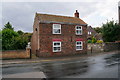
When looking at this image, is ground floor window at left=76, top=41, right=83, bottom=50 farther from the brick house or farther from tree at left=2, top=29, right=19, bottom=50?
tree at left=2, top=29, right=19, bottom=50

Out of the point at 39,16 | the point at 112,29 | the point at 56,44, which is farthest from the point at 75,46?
the point at 112,29

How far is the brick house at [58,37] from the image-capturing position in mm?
19109

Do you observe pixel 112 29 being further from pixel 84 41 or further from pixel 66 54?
pixel 66 54

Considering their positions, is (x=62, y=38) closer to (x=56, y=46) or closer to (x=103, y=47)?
(x=56, y=46)

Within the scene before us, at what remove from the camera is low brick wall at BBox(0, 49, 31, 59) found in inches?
653

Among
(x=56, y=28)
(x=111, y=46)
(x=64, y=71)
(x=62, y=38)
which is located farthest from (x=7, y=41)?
(x=111, y=46)

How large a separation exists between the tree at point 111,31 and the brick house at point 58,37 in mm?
10999

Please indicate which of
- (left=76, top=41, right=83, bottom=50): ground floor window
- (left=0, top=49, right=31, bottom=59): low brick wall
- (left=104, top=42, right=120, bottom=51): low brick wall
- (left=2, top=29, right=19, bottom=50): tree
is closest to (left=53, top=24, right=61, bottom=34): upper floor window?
(left=76, top=41, right=83, bottom=50): ground floor window

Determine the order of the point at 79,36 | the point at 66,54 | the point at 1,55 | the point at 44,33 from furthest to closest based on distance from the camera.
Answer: the point at 79,36
the point at 66,54
the point at 44,33
the point at 1,55

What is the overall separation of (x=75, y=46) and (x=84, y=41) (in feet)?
7.92

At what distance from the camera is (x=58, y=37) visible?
2017 centimetres

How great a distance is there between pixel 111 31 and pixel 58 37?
662 inches

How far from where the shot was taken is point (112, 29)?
30.1 m

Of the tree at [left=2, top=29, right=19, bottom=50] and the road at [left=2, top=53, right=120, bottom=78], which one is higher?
the tree at [left=2, top=29, right=19, bottom=50]
